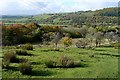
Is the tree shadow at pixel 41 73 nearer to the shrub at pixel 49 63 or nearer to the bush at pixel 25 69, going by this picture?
the bush at pixel 25 69

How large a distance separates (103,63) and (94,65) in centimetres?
202

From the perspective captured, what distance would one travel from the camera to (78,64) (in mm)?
32031

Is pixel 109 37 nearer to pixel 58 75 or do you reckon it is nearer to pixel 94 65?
pixel 94 65

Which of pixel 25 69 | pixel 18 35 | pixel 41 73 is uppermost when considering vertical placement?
pixel 18 35

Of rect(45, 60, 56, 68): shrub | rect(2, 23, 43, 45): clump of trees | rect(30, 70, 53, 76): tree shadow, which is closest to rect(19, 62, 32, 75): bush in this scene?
rect(30, 70, 53, 76): tree shadow

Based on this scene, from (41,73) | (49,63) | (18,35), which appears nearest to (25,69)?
(41,73)

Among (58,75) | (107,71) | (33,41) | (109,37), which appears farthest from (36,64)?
(109,37)

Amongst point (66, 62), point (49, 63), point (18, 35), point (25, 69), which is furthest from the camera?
point (18, 35)

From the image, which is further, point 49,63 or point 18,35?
point 18,35

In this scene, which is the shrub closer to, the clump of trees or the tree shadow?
the tree shadow

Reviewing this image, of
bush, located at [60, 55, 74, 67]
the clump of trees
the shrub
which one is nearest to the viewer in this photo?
the shrub

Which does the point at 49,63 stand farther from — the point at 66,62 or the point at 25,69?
the point at 25,69

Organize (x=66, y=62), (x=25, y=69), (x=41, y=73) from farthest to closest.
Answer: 1. (x=66, y=62)
2. (x=41, y=73)
3. (x=25, y=69)

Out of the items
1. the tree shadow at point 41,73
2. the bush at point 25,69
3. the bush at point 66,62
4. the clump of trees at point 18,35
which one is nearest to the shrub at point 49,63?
the bush at point 66,62
